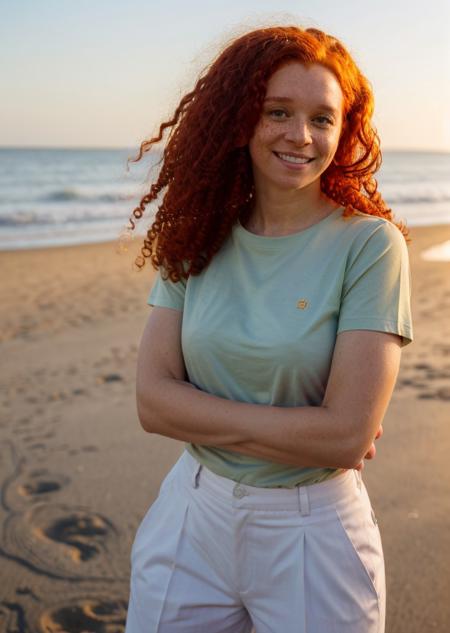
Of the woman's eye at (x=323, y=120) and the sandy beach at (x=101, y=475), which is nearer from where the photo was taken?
the woman's eye at (x=323, y=120)

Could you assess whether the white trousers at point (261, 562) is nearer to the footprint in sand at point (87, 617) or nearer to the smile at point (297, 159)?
the smile at point (297, 159)

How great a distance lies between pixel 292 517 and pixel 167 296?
2.31 ft

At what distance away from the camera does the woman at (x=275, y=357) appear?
5.99ft

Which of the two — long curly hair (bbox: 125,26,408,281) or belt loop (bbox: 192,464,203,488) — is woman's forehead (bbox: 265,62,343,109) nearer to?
long curly hair (bbox: 125,26,408,281)

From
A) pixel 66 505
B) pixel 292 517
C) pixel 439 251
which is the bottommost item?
pixel 439 251

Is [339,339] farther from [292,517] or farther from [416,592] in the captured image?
[416,592]

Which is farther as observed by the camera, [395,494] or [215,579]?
[395,494]

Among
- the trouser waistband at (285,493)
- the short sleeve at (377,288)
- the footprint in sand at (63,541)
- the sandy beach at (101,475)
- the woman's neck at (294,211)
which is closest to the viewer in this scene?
the short sleeve at (377,288)

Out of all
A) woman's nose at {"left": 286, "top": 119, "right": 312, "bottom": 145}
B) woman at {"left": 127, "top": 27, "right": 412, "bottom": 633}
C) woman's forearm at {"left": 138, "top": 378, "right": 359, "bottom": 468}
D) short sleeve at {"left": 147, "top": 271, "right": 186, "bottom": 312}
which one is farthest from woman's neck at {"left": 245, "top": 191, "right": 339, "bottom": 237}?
woman's forearm at {"left": 138, "top": 378, "right": 359, "bottom": 468}

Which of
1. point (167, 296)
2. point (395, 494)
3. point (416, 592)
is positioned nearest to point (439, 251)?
point (395, 494)

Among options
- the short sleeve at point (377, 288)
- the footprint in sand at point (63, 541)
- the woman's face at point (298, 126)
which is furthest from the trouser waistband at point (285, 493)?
the footprint in sand at point (63, 541)

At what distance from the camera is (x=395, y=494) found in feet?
13.8

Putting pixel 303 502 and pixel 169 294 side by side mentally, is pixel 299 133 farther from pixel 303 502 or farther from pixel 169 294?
pixel 303 502

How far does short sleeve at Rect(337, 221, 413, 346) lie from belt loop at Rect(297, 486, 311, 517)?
1.41 ft
